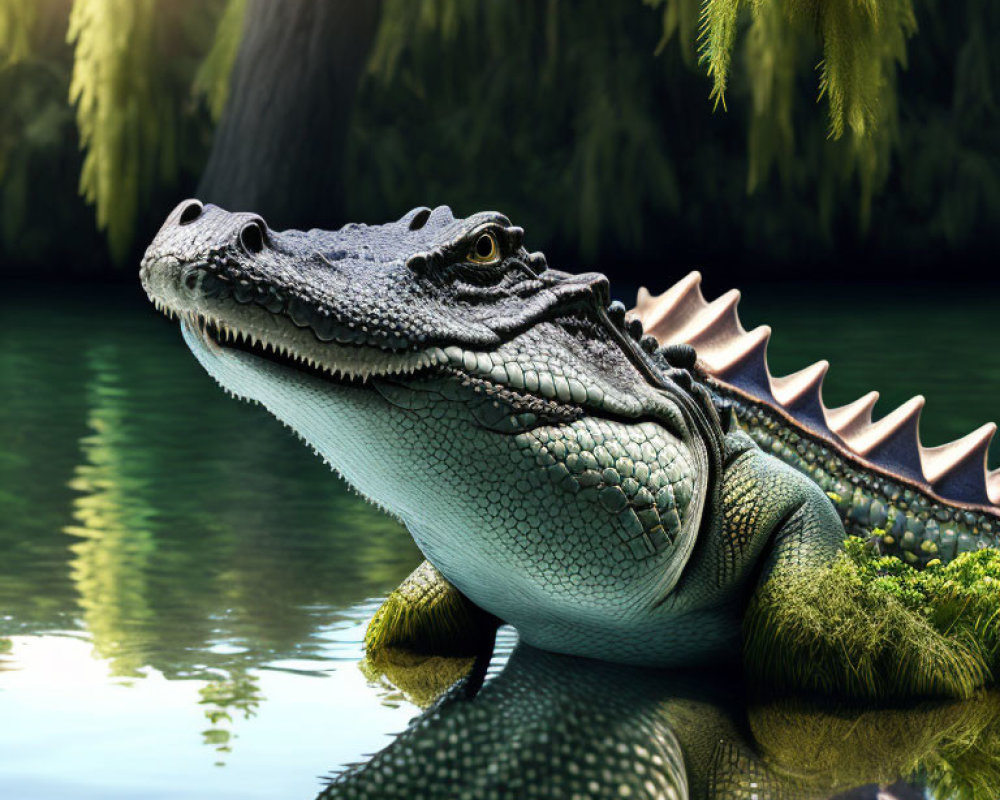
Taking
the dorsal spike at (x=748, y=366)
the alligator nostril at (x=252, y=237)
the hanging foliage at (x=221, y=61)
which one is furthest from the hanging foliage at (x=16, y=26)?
the alligator nostril at (x=252, y=237)

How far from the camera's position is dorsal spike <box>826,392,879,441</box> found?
388cm

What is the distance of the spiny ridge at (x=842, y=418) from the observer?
3818mm

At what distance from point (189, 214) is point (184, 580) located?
1571 millimetres

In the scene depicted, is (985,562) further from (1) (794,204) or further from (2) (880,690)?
(1) (794,204)

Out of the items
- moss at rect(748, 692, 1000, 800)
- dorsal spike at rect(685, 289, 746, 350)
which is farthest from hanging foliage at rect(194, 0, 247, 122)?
moss at rect(748, 692, 1000, 800)

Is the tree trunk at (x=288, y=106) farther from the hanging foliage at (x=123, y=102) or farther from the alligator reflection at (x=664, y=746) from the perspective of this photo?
the alligator reflection at (x=664, y=746)

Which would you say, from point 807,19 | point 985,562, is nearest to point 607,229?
point 807,19

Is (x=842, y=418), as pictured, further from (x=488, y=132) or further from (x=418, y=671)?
(x=488, y=132)

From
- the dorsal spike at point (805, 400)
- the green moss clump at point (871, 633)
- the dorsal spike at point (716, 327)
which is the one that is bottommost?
the green moss clump at point (871, 633)

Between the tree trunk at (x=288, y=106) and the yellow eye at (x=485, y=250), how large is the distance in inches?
364

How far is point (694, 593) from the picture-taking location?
3.29 metres

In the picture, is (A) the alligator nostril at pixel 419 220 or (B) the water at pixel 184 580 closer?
(B) the water at pixel 184 580

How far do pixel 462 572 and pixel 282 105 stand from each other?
9.61m

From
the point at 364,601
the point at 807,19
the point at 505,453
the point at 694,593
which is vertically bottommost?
the point at 364,601
